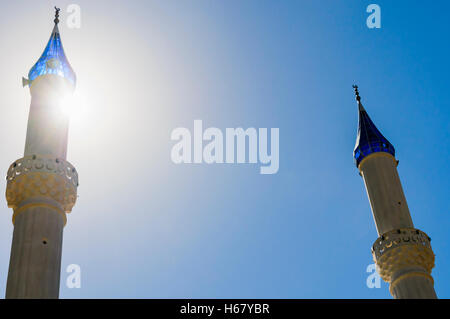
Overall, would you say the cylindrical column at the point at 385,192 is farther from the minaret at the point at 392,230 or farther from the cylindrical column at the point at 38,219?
the cylindrical column at the point at 38,219

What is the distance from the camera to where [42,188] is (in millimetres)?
18828

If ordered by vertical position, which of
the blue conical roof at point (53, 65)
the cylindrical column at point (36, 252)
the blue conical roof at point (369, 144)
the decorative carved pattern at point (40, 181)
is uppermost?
the blue conical roof at point (53, 65)

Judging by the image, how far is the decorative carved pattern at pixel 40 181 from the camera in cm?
1881

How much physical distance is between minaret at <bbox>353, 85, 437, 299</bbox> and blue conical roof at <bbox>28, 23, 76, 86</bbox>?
998cm

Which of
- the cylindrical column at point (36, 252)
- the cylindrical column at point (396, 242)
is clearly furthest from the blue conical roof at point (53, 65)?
the cylindrical column at point (396, 242)

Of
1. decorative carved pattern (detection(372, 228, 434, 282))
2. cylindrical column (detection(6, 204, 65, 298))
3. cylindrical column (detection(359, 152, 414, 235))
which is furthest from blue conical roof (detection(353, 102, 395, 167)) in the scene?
cylindrical column (detection(6, 204, 65, 298))

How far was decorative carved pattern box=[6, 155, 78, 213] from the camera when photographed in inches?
741

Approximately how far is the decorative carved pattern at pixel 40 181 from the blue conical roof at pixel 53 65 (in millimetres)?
3743

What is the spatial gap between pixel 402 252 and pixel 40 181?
10463 millimetres

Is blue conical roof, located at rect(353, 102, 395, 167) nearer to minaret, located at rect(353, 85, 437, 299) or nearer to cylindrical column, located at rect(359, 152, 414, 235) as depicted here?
minaret, located at rect(353, 85, 437, 299)

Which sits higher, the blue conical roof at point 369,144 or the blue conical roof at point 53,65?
the blue conical roof at point 53,65

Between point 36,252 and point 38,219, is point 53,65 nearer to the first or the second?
point 38,219
